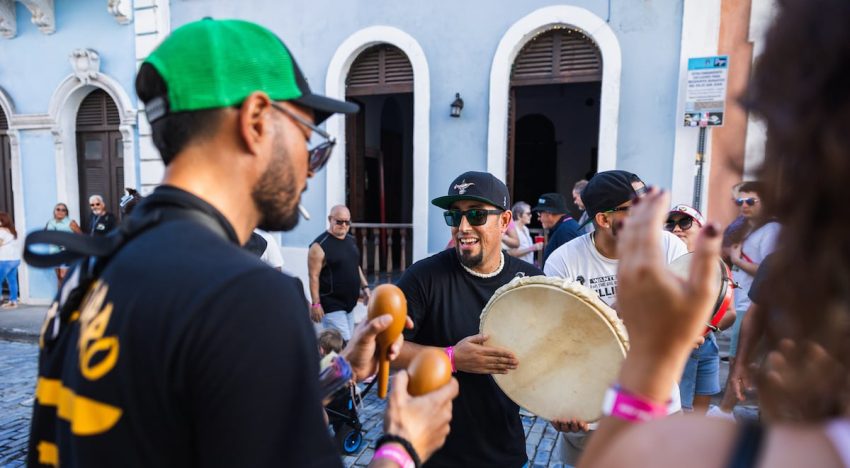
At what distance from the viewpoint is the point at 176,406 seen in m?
0.81

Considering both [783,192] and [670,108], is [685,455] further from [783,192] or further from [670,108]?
[670,108]

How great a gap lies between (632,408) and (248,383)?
61 centimetres

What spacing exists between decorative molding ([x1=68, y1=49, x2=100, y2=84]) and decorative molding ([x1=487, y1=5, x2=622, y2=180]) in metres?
6.68

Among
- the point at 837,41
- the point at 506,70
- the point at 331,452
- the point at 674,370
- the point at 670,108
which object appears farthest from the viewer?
the point at 506,70

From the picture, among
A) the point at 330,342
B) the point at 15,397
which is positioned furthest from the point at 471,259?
the point at 15,397

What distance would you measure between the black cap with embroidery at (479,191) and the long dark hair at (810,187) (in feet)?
6.01

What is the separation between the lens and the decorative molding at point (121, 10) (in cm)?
788

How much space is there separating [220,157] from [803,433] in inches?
42.9

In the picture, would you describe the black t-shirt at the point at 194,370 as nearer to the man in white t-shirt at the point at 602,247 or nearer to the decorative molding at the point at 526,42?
the man in white t-shirt at the point at 602,247

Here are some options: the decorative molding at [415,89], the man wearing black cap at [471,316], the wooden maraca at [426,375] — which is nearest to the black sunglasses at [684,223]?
the man wearing black cap at [471,316]

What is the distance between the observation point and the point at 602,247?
9.29ft

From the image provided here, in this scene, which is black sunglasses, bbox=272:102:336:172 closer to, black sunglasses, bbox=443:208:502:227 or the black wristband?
the black wristband

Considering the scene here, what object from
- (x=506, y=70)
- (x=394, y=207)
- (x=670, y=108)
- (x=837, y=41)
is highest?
(x=506, y=70)

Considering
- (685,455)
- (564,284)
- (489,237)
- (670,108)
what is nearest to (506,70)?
(670,108)
